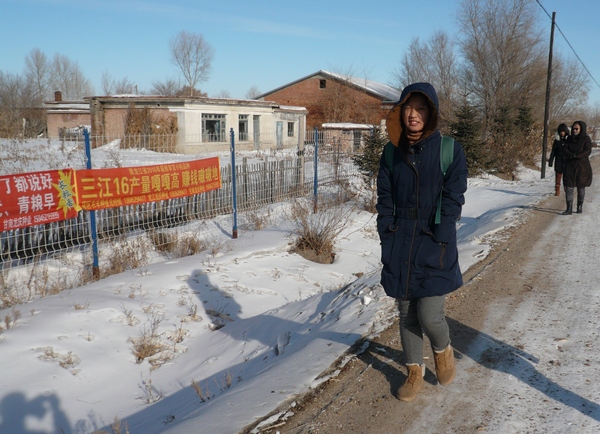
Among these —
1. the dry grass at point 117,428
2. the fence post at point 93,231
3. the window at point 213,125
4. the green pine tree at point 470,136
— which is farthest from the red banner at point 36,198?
the window at point 213,125

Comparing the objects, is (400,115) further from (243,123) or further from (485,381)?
(243,123)

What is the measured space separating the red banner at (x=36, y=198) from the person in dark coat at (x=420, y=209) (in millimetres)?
4742

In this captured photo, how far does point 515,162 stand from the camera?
2269 centimetres

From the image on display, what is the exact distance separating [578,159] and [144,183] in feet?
26.9

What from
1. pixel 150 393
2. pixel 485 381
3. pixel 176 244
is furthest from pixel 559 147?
pixel 150 393

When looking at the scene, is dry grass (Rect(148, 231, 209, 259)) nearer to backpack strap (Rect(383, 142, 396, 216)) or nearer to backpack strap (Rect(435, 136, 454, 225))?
backpack strap (Rect(383, 142, 396, 216))

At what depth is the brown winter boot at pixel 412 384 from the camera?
10.1 ft

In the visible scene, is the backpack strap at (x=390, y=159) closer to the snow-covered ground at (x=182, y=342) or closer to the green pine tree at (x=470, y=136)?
the snow-covered ground at (x=182, y=342)

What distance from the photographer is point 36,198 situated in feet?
19.8

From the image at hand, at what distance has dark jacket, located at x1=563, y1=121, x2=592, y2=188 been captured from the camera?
953cm

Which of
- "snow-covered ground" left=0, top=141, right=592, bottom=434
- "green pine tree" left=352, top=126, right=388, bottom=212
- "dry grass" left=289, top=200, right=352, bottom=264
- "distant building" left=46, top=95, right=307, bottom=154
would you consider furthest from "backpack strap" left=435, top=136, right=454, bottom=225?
"distant building" left=46, top=95, right=307, bottom=154

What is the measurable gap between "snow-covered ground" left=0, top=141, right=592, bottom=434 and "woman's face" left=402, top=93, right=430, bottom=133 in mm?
1786

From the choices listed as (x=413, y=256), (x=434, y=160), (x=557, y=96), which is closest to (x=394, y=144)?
(x=434, y=160)

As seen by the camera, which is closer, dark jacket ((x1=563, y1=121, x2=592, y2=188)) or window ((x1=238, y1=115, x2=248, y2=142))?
dark jacket ((x1=563, y1=121, x2=592, y2=188))
